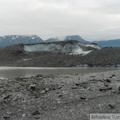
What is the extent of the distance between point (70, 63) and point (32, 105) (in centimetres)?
6744

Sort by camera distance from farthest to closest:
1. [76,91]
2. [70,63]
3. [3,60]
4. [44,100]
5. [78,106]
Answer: [3,60] < [70,63] < [76,91] < [44,100] < [78,106]

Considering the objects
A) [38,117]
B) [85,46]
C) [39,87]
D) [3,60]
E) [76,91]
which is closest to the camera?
[38,117]

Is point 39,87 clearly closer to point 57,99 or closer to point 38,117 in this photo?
point 57,99

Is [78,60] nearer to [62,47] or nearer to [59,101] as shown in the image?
[62,47]

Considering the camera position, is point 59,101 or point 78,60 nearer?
point 59,101

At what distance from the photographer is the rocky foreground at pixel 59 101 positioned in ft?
39.4

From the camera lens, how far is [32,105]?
13.1m

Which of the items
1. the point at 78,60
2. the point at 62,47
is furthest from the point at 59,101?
the point at 62,47

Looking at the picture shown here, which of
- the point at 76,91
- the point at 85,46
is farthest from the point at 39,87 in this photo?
the point at 85,46

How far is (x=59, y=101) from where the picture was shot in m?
13.5

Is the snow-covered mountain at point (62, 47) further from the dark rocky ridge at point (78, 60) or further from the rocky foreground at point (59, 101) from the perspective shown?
the rocky foreground at point (59, 101)

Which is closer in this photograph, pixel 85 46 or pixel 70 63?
pixel 70 63

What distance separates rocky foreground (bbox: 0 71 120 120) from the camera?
1200 cm

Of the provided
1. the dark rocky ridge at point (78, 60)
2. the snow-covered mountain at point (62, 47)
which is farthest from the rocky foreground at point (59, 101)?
the snow-covered mountain at point (62, 47)
